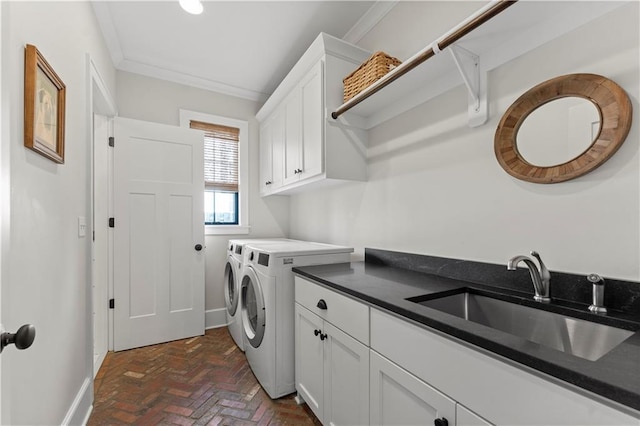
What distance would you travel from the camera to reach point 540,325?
1081mm

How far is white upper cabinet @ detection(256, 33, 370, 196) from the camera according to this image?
199 centimetres

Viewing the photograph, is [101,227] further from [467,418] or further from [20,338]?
[467,418]

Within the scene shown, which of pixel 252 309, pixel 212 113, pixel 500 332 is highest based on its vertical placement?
pixel 212 113

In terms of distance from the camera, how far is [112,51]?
254cm

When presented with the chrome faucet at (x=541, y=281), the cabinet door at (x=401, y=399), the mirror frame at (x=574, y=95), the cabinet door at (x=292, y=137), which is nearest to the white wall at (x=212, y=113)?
the cabinet door at (x=292, y=137)

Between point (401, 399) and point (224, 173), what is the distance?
291 cm

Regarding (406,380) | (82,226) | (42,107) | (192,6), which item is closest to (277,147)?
(192,6)

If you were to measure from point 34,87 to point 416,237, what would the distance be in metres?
1.94

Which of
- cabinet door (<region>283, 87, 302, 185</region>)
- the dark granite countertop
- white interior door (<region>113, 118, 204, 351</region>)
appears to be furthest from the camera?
white interior door (<region>113, 118, 204, 351</region>)

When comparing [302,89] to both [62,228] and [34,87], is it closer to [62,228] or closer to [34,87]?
[34,87]

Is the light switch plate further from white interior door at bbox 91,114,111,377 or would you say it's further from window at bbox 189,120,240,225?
window at bbox 189,120,240,225

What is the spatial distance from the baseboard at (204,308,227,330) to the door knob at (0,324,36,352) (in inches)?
99.8

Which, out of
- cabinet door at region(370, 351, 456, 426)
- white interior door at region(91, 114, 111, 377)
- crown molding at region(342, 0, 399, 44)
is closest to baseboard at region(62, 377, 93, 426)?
white interior door at region(91, 114, 111, 377)

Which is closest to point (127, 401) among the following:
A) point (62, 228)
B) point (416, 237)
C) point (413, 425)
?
point (62, 228)
